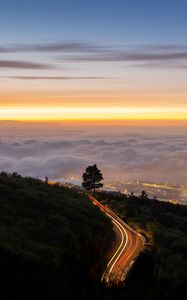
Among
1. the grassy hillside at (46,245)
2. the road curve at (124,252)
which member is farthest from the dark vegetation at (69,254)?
the road curve at (124,252)

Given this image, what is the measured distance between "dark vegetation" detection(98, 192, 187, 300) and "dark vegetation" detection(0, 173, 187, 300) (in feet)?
0.17

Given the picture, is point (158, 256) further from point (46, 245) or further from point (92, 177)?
point (92, 177)

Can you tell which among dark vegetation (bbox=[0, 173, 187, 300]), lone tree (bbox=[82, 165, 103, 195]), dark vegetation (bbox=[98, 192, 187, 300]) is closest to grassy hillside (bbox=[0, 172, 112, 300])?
dark vegetation (bbox=[0, 173, 187, 300])

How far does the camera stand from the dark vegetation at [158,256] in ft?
73.8

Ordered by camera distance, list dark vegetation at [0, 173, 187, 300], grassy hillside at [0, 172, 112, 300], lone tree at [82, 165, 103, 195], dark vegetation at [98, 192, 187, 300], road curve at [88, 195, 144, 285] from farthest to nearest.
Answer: lone tree at [82, 165, 103, 195] → road curve at [88, 195, 144, 285] → dark vegetation at [98, 192, 187, 300] → grassy hillside at [0, 172, 112, 300] → dark vegetation at [0, 173, 187, 300]

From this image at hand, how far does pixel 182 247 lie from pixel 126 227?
10757mm

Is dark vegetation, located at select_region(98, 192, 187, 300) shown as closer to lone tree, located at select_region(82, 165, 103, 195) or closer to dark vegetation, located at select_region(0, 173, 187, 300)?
dark vegetation, located at select_region(0, 173, 187, 300)

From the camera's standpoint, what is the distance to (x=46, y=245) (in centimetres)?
3316

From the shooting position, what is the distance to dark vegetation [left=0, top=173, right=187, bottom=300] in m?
21.4

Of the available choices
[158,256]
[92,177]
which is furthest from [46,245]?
[92,177]

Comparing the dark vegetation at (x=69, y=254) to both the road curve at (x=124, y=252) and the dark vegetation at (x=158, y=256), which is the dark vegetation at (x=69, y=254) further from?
the road curve at (x=124, y=252)

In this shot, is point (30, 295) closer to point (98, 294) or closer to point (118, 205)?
point (98, 294)

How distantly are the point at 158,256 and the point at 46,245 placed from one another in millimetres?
13095

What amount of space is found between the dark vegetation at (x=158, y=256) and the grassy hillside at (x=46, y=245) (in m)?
3.34
